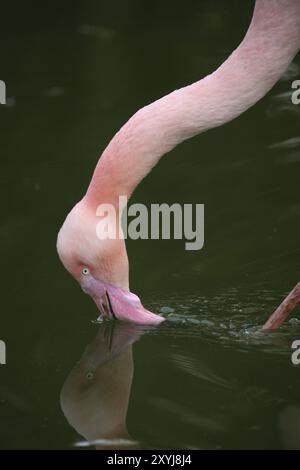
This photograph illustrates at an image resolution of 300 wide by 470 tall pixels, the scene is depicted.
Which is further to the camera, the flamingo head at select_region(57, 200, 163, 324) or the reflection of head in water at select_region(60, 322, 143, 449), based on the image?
the flamingo head at select_region(57, 200, 163, 324)

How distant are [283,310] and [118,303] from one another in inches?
37.6

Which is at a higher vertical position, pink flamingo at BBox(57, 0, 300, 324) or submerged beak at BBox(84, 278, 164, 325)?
pink flamingo at BBox(57, 0, 300, 324)

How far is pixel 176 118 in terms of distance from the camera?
584 cm

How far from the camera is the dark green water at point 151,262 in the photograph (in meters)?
5.39

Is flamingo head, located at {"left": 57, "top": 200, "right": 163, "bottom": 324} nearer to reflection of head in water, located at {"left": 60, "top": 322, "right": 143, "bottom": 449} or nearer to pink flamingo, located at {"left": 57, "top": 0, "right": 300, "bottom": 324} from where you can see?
pink flamingo, located at {"left": 57, "top": 0, "right": 300, "bottom": 324}

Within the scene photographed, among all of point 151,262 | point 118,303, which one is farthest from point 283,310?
point 151,262

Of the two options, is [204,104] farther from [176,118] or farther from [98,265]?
[98,265]

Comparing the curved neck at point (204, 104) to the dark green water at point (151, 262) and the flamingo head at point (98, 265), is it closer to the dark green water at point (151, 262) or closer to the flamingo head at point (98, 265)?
the flamingo head at point (98, 265)

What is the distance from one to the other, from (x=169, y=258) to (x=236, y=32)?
429 centimetres

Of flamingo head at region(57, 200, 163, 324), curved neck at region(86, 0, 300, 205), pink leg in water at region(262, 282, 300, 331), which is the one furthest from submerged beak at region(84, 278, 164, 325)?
pink leg in water at region(262, 282, 300, 331)

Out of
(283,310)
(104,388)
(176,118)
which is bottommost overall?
(104,388)

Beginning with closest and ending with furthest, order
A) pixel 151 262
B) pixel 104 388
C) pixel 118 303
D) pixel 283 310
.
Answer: pixel 104 388, pixel 283 310, pixel 118 303, pixel 151 262

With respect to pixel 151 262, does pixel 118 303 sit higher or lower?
lower

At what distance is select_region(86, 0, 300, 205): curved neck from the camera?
584 cm
